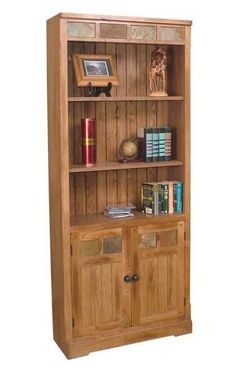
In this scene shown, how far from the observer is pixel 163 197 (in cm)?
489

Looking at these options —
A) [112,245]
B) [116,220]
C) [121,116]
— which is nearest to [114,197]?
[116,220]

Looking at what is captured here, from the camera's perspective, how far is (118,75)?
4.87 metres

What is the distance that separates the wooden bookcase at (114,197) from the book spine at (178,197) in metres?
0.05

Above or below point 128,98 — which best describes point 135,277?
below

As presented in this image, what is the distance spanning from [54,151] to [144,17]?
1.15m

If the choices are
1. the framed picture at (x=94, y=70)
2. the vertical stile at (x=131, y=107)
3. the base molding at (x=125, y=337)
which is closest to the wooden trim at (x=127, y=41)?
the framed picture at (x=94, y=70)

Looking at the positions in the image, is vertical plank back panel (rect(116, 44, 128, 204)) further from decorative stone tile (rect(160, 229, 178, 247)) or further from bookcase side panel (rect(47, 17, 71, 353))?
bookcase side panel (rect(47, 17, 71, 353))

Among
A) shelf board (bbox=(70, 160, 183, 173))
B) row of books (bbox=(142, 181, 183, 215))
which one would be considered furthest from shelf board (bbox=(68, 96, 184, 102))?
row of books (bbox=(142, 181, 183, 215))

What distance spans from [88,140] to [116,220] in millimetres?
619

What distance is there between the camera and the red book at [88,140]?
4.64 m

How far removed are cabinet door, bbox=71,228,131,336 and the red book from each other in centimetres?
54

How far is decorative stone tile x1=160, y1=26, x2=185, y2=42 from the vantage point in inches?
183

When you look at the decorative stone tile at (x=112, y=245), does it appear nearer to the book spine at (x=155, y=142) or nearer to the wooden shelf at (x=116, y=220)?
the wooden shelf at (x=116, y=220)

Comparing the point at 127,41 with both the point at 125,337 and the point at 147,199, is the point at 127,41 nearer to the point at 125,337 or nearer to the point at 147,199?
the point at 147,199
